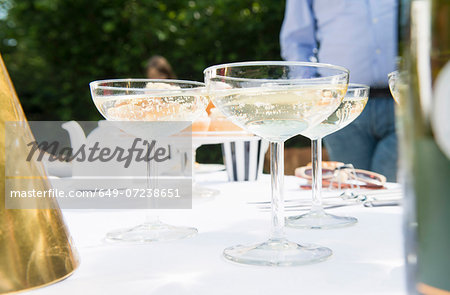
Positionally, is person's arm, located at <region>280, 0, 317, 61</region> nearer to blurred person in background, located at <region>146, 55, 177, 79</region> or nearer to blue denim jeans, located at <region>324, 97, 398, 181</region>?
blue denim jeans, located at <region>324, 97, 398, 181</region>

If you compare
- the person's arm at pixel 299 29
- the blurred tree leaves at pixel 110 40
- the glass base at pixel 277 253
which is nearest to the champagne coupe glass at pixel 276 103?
the glass base at pixel 277 253

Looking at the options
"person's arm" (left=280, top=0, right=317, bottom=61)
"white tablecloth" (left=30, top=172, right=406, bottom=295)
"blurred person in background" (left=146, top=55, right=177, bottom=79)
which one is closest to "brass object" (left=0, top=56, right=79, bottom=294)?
"white tablecloth" (left=30, top=172, right=406, bottom=295)

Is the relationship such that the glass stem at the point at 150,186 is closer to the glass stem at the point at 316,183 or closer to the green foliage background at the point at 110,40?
the glass stem at the point at 316,183

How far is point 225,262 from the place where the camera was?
426mm

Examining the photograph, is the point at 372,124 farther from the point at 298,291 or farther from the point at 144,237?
the point at 298,291

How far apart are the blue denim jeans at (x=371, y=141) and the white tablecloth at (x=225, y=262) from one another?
1.07m

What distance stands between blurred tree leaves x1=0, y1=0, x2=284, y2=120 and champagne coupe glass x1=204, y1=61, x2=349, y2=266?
3728 mm

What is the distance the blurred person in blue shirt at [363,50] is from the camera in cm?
169

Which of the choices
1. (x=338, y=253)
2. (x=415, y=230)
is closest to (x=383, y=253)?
(x=338, y=253)

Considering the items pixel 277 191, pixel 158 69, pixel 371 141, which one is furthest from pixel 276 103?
pixel 158 69

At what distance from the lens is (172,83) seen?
0.67 metres

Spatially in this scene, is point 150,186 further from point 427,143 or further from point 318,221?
point 427,143

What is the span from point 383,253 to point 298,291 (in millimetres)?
149

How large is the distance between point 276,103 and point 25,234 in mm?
245
